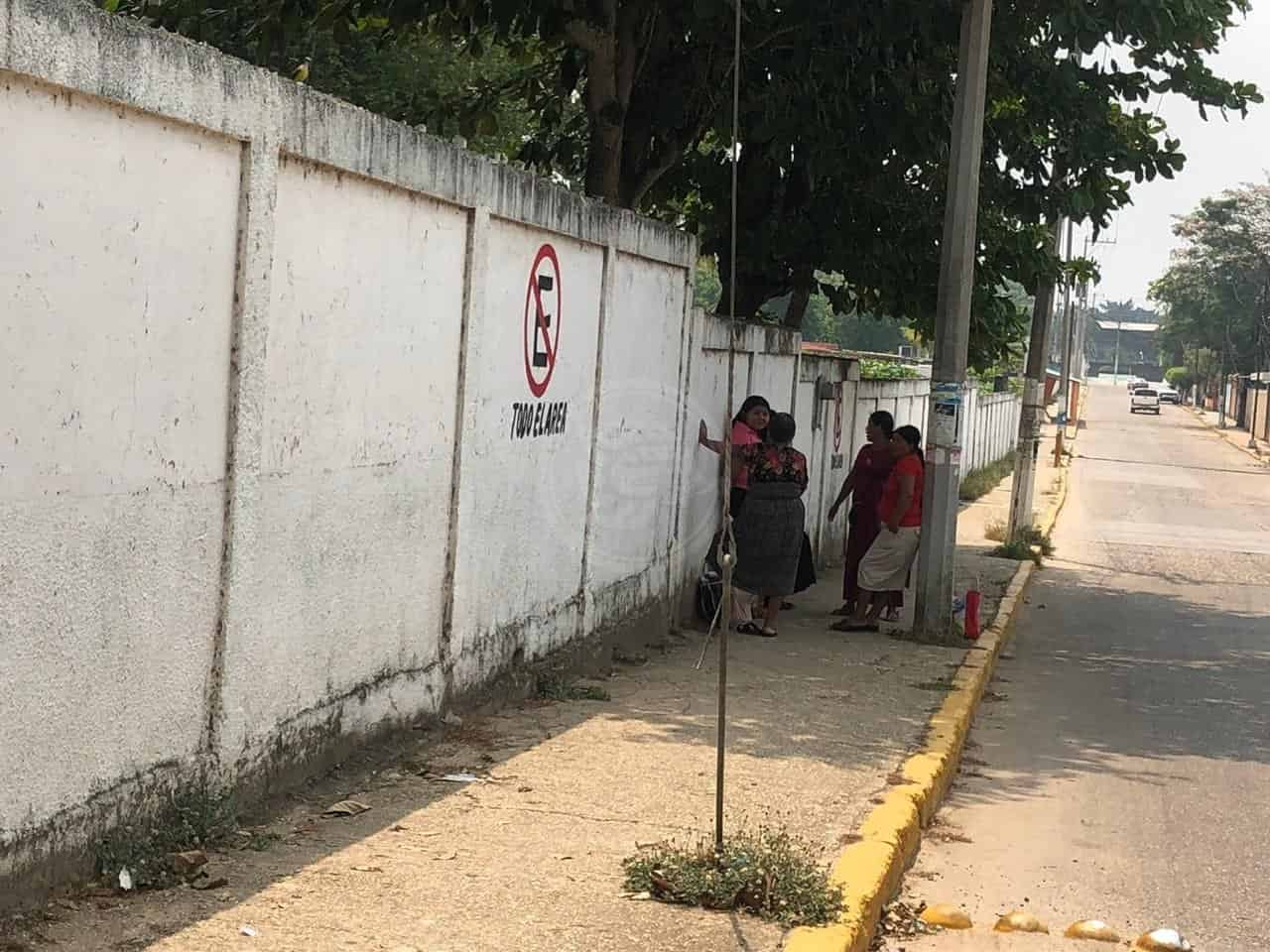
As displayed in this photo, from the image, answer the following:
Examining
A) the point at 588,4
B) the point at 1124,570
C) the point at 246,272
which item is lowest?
the point at 1124,570

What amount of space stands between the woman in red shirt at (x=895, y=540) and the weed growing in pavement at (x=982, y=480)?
43.4 feet

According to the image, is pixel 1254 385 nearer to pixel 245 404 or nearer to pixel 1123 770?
pixel 1123 770

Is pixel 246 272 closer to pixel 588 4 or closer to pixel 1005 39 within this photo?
pixel 588 4

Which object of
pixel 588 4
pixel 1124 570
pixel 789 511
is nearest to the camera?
pixel 789 511

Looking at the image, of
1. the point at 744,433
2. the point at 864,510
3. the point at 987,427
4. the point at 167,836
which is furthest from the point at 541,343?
the point at 987,427

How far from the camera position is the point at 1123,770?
8625 mm

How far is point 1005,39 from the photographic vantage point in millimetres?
13758

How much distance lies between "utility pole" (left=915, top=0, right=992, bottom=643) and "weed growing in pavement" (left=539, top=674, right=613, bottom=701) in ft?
12.6

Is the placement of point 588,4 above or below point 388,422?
above

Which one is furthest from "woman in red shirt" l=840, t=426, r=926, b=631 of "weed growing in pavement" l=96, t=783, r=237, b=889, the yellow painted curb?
"weed growing in pavement" l=96, t=783, r=237, b=889

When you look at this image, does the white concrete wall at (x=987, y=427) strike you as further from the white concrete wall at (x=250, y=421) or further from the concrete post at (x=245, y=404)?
the concrete post at (x=245, y=404)

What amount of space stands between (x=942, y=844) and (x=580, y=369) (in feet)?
10.9

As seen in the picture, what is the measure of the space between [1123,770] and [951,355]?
4140 mm

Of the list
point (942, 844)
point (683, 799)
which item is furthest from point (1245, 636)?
point (683, 799)
